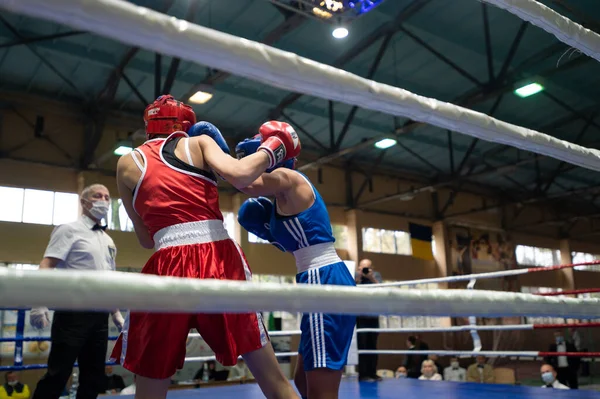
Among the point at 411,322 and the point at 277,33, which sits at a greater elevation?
the point at 277,33

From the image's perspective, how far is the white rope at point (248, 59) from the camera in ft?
2.13

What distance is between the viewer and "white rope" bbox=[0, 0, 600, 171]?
648 millimetres

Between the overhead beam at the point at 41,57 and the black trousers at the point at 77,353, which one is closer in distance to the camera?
the black trousers at the point at 77,353

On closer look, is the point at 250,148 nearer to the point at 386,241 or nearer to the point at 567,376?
the point at 567,376

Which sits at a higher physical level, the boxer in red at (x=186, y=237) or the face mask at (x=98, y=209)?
the face mask at (x=98, y=209)

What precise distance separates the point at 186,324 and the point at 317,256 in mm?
576

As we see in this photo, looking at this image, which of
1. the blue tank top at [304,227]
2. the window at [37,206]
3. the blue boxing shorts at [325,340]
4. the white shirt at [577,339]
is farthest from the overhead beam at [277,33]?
the white shirt at [577,339]

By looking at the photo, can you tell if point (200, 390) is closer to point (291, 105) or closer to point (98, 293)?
point (98, 293)

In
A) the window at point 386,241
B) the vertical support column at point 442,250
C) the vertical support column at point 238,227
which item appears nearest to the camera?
the vertical support column at point 238,227

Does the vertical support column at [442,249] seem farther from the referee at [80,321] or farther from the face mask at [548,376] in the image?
the referee at [80,321]

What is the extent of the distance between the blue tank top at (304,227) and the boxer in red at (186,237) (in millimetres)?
332

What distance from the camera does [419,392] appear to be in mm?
3107

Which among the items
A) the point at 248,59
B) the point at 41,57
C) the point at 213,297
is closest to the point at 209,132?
the point at 248,59

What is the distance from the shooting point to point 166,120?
144cm
